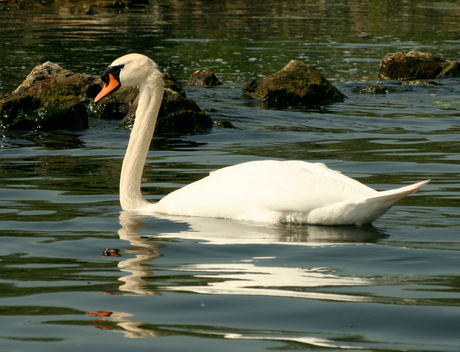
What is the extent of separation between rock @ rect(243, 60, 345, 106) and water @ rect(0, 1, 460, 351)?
1.97ft

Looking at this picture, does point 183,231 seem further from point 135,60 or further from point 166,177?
point 166,177

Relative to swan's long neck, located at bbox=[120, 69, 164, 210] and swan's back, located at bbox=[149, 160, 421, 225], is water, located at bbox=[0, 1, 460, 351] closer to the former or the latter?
swan's back, located at bbox=[149, 160, 421, 225]

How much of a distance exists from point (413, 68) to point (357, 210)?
1610 cm

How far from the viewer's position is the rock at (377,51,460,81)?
20.8 metres

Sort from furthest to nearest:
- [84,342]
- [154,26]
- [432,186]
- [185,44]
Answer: [154,26]
[185,44]
[432,186]
[84,342]

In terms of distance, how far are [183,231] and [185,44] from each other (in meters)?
23.5

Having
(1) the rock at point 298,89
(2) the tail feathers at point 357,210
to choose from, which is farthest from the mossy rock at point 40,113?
(2) the tail feathers at point 357,210

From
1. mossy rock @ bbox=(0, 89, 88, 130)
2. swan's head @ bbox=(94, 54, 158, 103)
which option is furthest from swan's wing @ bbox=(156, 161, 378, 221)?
mossy rock @ bbox=(0, 89, 88, 130)

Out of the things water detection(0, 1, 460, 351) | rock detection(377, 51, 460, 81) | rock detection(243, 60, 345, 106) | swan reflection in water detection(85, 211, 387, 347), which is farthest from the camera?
rock detection(377, 51, 460, 81)

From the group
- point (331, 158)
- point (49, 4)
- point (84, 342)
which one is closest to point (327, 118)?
point (331, 158)

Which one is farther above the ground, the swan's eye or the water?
the swan's eye

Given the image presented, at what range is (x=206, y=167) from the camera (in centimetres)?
970

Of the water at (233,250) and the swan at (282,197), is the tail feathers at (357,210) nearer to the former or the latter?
the swan at (282,197)

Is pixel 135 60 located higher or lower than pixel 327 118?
higher
